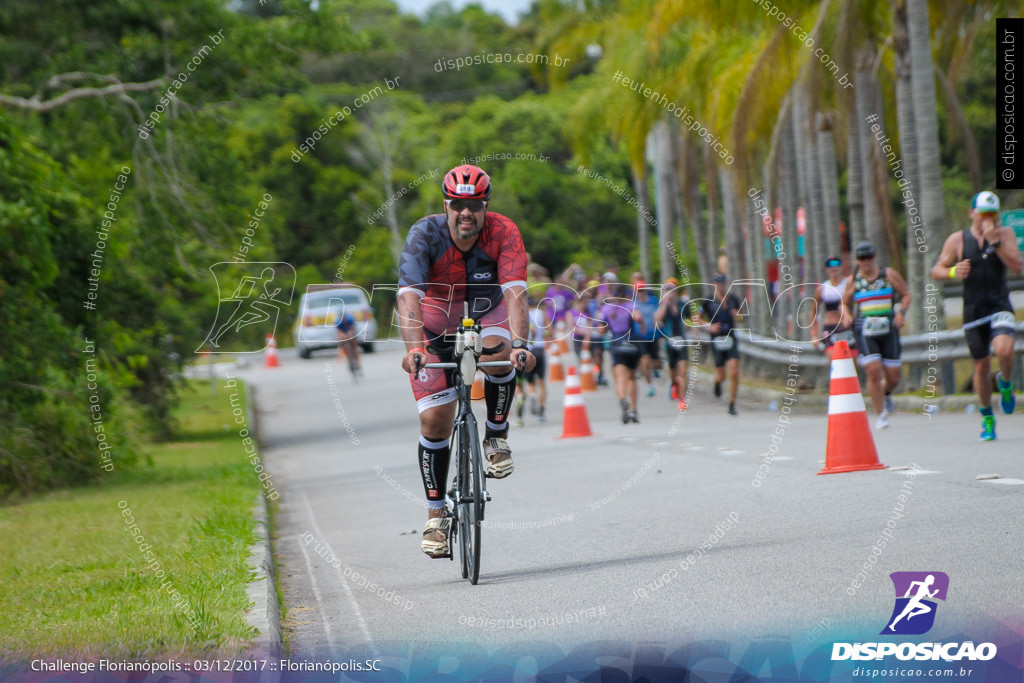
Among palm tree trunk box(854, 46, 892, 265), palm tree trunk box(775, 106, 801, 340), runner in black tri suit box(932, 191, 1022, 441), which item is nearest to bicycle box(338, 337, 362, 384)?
palm tree trunk box(775, 106, 801, 340)

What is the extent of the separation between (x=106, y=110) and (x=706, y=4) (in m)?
9.91

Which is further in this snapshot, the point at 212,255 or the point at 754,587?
the point at 212,255

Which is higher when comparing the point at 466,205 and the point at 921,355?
the point at 466,205

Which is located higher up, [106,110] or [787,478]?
[106,110]

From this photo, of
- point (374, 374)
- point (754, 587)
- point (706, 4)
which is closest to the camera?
point (754, 587)

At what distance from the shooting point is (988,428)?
1153 cm

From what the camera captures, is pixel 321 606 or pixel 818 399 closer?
pixel 321 606

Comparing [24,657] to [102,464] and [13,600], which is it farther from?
[102,464]

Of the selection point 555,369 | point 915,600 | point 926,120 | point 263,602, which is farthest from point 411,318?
point 555,369

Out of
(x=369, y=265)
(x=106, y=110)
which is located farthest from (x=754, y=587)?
(x=369, y=265)

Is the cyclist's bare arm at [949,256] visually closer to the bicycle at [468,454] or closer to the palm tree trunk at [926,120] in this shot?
the bicycle at [468,454]

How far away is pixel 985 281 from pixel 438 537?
20.6 ft

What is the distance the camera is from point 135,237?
18641mm

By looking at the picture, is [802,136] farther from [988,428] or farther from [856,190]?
[988,428]
